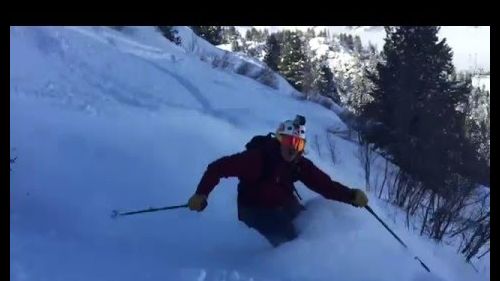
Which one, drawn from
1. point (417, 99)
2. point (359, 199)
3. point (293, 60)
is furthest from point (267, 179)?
point (293, 60)

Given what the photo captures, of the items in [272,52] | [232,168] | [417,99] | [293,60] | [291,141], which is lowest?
[293,60]

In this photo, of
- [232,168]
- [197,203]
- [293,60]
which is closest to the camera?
[197,203]

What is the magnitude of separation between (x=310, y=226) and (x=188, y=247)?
2.64 feet

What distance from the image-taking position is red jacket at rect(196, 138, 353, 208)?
3.90 m

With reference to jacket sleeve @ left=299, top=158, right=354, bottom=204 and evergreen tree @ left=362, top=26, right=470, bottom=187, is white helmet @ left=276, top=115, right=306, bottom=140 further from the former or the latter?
evergreen tree @ left=362, top=26, right=470, bottom=187

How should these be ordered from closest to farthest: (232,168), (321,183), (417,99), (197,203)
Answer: (197,203) < (232,168) < (321,183) < (417,99)

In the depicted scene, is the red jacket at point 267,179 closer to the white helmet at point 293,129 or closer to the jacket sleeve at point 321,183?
the jacket sleeve at point 321,183

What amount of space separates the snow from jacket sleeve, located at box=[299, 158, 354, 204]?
0.51ft

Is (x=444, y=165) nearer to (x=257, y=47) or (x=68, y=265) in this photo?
(x=68, y=265)

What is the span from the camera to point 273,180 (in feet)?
13.1

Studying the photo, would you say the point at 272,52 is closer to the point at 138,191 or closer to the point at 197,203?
the point at 138,191

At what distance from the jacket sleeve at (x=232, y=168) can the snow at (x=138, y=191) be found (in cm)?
46

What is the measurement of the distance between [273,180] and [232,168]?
0.90ft
